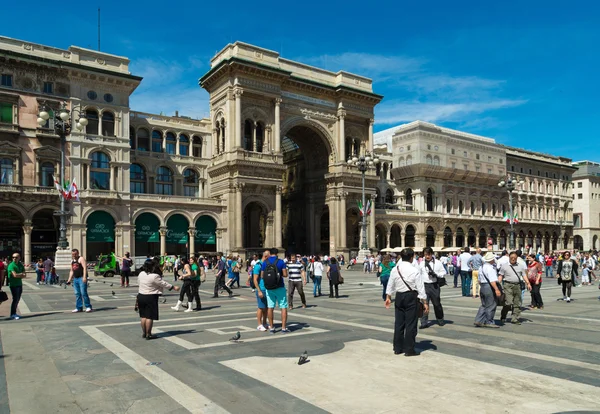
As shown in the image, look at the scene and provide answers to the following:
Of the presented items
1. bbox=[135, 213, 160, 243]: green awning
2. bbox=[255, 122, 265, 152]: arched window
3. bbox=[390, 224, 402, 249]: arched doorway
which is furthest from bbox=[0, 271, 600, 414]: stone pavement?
bbox=[390, 224, 402, 249]: arched doorway

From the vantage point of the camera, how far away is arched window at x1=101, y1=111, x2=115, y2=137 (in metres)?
46.5

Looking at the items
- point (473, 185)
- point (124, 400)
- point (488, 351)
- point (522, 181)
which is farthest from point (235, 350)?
point (522, 181)

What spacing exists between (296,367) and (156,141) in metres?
49.3

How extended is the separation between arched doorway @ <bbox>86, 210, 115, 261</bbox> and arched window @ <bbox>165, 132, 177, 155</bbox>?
38.7ft

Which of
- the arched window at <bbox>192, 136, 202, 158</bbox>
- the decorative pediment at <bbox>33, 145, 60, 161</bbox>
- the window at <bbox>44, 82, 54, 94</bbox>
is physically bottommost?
the decorative pediment at <bbox>33, 145, 60, 161</bbox>

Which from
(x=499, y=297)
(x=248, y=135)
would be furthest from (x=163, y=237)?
(x=499, y=297)

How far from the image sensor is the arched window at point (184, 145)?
181 ft

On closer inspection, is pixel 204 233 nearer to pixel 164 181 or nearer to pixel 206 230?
pixel 206 230

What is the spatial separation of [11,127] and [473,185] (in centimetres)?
6172

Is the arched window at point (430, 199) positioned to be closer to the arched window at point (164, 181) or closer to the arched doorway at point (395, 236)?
the arched doorway at point (395, 236)

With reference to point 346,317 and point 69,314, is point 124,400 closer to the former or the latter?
point 346,317

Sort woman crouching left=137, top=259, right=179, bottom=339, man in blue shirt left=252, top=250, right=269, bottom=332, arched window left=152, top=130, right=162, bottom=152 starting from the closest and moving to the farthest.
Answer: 1. woman crouching left=137, top=259, right=179, bottom=339
2. man in blue shirt left=252, top=250, right=269, bottom=332
3. arched window left=152, top=130, right=162, bottom=152

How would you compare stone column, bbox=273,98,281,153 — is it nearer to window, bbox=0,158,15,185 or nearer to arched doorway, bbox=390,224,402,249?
arched doorway, bbox=390,224,402,249

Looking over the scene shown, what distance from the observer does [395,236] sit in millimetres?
69000
